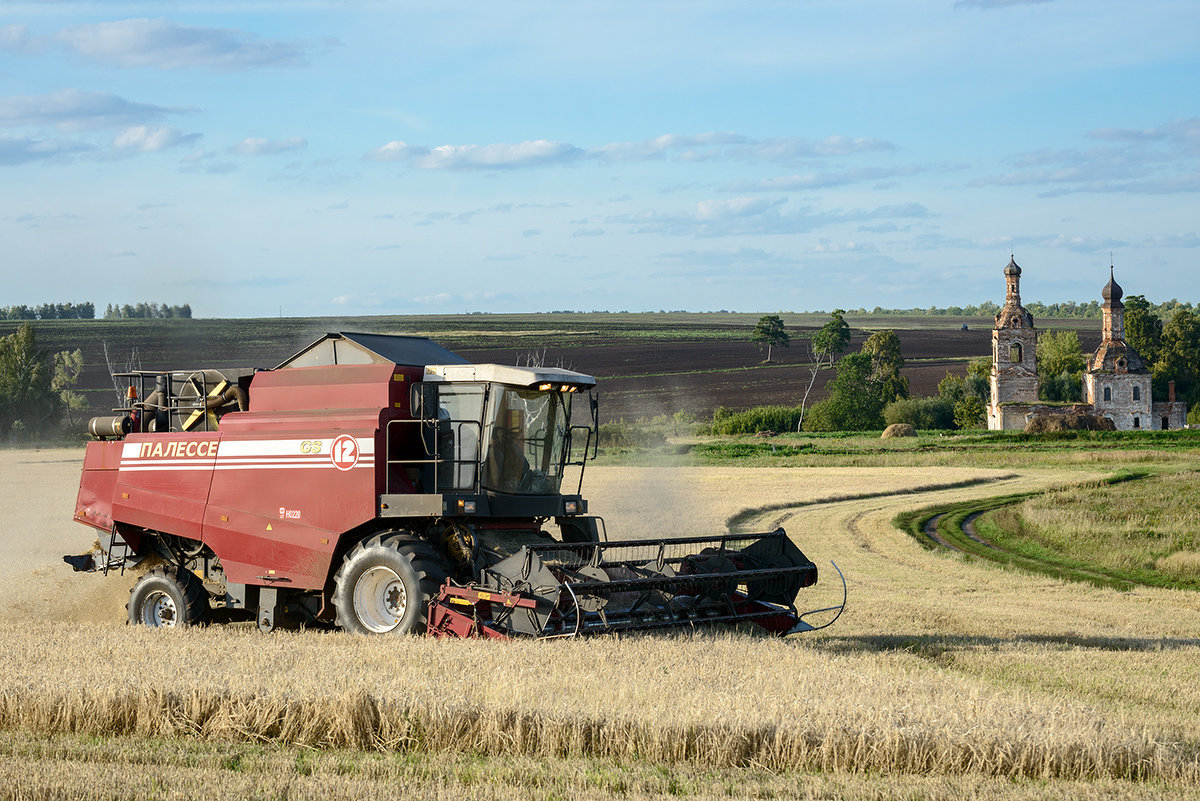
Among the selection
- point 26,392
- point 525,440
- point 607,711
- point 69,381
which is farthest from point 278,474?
point 69,381

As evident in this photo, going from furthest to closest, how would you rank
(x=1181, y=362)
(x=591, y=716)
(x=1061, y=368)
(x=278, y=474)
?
(x=1061, y=368) < (x=1181, y=362) < (x=278, y=474) < (x=591, y=716)

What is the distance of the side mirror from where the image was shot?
12344mm

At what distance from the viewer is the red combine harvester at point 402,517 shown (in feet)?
37.3

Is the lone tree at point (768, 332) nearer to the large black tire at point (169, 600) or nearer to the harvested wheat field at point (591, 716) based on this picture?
the large black tire at point (169, 600)

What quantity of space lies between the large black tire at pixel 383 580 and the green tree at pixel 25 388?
59177 mm

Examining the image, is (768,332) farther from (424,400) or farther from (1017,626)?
(424,400)

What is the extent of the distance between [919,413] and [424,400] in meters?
82.1

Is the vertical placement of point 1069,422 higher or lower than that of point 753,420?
lower

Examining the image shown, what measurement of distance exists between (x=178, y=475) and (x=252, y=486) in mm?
1357

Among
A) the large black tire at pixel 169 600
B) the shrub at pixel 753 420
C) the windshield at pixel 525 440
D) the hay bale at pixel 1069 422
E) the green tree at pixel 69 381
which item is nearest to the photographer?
the windshield at pixel 525 440

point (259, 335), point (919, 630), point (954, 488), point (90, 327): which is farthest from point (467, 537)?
point (90, 327)

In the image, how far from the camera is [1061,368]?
107000mm

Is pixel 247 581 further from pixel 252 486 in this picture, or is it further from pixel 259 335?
pixel 259 335

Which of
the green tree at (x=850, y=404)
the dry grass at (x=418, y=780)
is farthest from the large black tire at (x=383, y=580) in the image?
the green tree at (x=850, y=404)
